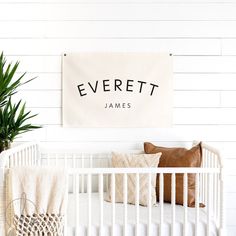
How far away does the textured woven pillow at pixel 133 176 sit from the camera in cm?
233

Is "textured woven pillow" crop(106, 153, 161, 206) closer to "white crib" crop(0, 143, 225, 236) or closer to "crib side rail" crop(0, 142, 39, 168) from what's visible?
"white crib" crop(0, 143, 225, 236)

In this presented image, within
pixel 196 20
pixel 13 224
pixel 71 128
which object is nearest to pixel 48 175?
pixel 13 224

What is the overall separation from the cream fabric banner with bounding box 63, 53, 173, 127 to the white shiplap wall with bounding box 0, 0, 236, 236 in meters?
0.06

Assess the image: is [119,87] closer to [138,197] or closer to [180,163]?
[180,163]

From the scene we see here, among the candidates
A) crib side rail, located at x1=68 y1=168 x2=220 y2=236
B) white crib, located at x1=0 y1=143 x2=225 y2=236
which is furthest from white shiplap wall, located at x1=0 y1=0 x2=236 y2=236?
crib side rail, located at x1=68 y1=168 x2=220 y2=236

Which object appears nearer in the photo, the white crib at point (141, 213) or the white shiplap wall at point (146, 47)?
the white crib at point (141, 213)

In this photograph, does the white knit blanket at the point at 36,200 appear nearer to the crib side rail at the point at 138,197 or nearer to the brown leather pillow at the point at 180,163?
the crib side rail at the point at 138,197

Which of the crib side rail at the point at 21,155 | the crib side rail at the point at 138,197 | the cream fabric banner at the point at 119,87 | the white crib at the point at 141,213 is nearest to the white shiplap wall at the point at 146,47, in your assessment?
the cream fabric banner at the point at 119,87

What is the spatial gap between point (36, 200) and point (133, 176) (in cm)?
65

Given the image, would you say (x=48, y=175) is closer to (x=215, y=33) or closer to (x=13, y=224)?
(x=13, y=224)

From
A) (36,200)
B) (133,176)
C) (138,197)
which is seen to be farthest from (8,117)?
(138,197)

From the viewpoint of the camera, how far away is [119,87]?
2.77m

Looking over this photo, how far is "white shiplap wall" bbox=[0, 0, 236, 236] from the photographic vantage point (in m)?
2.76

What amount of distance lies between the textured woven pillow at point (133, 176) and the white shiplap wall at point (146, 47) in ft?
0.82
